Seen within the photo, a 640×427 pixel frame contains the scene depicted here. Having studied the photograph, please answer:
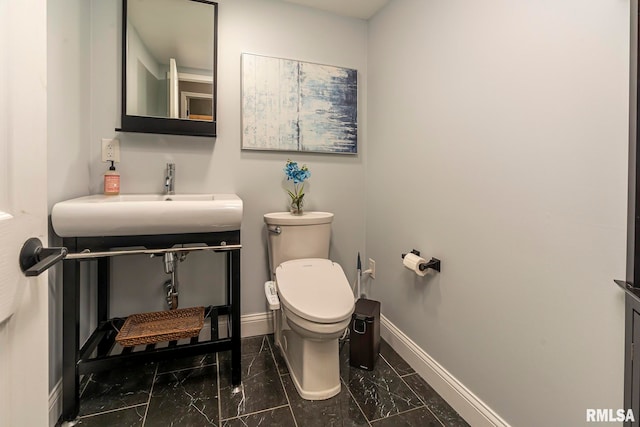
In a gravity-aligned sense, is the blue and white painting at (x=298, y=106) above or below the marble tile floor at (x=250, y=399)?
above

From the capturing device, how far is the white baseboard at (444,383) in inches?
45.6

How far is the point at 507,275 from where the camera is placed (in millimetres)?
1083

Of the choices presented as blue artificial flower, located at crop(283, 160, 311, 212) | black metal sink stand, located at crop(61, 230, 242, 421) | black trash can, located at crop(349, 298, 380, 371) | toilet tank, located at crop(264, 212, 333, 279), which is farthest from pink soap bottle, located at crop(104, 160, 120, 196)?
black trash can, located at crop(349, 298, 380, 371)

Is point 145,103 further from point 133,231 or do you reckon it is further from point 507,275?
point 507,275

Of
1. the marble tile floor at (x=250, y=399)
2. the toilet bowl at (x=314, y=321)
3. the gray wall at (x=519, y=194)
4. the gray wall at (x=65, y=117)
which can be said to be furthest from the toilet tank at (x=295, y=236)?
the gray wall at (x=65, y=117)

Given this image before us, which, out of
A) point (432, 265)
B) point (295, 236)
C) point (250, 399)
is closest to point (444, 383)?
point (432, 265)

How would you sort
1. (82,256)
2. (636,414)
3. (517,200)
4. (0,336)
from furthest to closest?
(82,256) < (517,200) < (636,414) < (0,336)

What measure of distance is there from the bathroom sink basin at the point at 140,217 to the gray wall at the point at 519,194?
991mm

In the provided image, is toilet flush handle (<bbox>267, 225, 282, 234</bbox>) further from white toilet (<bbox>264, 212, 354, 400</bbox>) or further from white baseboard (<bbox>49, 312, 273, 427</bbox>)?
white baseboard (<bbox>49, 312, 273, 427</bbox>)

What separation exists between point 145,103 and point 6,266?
1.43 meters

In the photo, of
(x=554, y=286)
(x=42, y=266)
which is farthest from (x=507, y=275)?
(x=42, y=266)

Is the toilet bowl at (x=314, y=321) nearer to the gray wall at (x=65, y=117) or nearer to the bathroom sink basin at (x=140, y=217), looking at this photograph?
the bathroom sink basin at (x=140, y=217)

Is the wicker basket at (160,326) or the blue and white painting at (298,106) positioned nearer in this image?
the wicker basket at (160,326)

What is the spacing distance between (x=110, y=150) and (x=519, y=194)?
190cm
